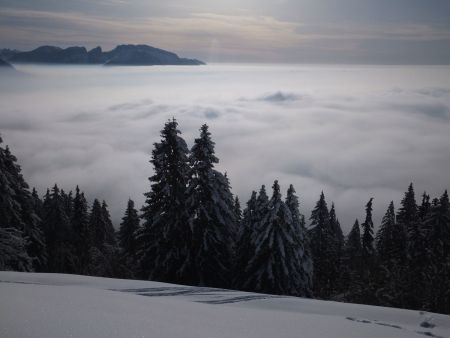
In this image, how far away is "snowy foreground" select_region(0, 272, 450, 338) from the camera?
12.5 feet

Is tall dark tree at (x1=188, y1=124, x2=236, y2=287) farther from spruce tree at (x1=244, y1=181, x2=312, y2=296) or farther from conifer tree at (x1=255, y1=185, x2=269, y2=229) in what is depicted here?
conifer tree at (x1=255, y1=185, x2=269, y2=229)

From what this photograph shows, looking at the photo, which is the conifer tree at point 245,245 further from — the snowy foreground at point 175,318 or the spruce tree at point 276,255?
the snowy foreground at point 175,318

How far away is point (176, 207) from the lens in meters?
24.6

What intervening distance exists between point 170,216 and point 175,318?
20075 mm

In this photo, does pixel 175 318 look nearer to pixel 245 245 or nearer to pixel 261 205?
pixel 261 205

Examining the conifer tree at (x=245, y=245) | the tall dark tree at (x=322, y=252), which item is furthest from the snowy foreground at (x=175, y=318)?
the tall dark tree at (x=322, y=252)

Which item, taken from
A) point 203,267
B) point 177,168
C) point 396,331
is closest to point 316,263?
point 203,267

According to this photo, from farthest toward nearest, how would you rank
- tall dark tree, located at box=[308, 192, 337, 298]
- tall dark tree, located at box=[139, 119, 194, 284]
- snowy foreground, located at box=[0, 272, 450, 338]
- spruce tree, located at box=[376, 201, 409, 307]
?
tall dark tree, located at box=[308, 192, 337, 298] < tall dark tree, located at box=[139, 119, 194, 284] < spruce tree, located at box=[376, 201, 409, 307] < snowy foreground, located at box=[0, 272, 450, 338]

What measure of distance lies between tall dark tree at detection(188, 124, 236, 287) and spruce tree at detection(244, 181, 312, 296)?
7.93 ft

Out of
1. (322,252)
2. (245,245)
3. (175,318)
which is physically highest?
(175,318)

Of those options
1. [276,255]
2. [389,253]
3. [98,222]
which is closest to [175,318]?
[276,255]

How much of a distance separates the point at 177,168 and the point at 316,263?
31.7 m

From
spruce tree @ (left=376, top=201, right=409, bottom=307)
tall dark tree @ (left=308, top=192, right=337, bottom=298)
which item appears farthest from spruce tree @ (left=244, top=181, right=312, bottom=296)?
tall dark tree @ (left=308, top=192, right=337, bottom=298)

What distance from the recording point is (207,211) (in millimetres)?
24578
